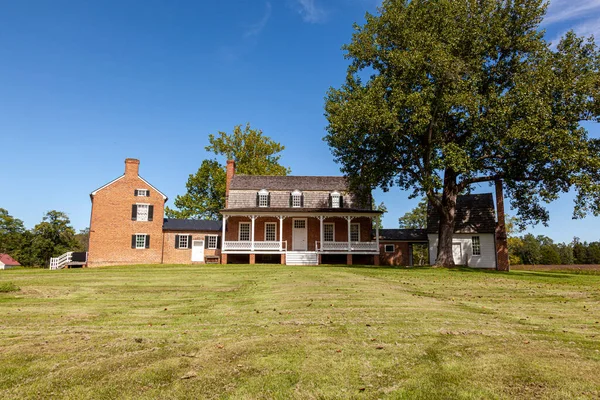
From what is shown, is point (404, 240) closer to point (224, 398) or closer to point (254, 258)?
point (254, 258)

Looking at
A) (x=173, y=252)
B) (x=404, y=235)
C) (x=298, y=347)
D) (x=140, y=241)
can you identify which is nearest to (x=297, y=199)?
(x=404, y=235)

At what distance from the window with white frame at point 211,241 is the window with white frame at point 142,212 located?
547 cm

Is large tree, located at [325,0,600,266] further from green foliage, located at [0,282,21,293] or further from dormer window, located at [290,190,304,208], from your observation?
green foliage, located at [0,282,21,293]

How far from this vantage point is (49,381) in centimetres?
441

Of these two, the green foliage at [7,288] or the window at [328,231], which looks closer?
the green foliage at [7,288]

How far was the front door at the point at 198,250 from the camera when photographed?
110ft

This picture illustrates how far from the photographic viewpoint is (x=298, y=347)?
221 inches

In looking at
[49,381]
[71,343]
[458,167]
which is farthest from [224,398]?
[458,167]

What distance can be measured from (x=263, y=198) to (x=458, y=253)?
17.3 m

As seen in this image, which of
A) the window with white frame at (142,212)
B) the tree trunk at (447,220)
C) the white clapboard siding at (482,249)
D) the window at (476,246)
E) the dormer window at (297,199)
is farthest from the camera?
the dormer window at (297,199)

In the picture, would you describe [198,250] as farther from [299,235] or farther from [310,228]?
[310,228]

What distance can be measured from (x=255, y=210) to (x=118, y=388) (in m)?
27.2

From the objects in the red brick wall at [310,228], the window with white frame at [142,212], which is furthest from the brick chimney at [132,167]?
the red brick wall at [310,228]

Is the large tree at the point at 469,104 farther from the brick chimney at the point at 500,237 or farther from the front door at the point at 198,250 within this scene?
the front door at the point at 198,250
